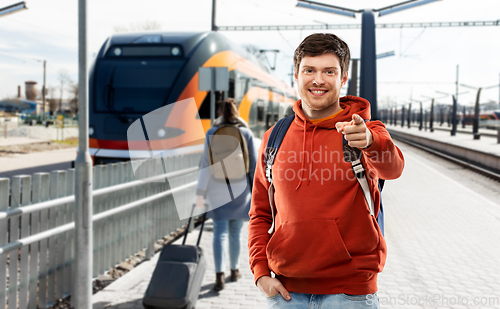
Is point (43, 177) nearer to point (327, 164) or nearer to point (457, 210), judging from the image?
point (327, 164)

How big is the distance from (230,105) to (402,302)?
242 centimetres

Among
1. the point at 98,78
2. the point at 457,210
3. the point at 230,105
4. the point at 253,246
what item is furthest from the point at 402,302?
the point at 98,78

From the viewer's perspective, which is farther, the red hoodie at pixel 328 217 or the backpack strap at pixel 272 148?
the backpack strap at pixel 272 148

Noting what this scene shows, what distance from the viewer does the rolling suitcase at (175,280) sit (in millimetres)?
3666

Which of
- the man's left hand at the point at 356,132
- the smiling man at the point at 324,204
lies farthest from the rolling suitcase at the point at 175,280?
the man's left hand at the point at 356,132

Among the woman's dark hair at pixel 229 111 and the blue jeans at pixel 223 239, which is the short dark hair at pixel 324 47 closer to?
the woman's dark hair at pixel 229 111

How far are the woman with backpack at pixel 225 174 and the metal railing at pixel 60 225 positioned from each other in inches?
44.7

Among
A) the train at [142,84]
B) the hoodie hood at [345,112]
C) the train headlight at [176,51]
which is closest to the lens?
the hoodie hood at [345,112]

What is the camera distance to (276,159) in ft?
6.13

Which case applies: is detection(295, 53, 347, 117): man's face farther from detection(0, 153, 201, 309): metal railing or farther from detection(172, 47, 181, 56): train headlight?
detection(172, 47, 181, 56): train headlight

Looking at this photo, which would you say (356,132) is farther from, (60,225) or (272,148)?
(60,225)

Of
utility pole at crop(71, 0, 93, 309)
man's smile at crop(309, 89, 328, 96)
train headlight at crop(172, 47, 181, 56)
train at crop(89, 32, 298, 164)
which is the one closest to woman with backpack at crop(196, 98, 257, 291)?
utility pole at crop(71, 0, 93, 309)

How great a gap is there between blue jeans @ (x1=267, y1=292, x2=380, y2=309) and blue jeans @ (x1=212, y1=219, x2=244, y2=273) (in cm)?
271

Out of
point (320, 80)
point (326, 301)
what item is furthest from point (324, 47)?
point (326, 301)
